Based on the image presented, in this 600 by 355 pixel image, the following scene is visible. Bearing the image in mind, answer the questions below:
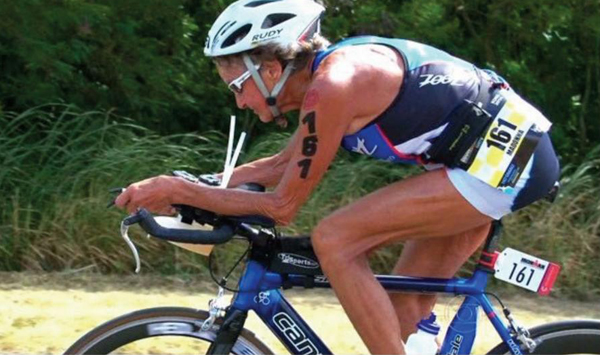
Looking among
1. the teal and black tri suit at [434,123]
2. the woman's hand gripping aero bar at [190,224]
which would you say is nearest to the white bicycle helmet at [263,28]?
the teal and black tri suit at [434,123]

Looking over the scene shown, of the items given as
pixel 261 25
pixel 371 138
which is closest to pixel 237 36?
pixel 261 25

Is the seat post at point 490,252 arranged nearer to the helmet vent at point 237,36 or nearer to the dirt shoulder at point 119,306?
the helmet vent at point 237,36

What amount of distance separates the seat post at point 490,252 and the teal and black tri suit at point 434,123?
13cm

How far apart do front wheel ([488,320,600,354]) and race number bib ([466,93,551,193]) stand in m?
0.53

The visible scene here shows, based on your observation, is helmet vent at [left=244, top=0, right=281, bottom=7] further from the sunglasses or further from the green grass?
the green grass

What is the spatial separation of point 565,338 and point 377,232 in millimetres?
796

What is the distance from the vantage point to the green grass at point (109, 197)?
7719mm

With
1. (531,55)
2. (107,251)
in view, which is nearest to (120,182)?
(107,251)

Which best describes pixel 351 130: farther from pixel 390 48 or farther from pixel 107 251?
pixel 107 251

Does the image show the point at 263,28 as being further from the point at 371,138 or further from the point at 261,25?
the point at 371,138

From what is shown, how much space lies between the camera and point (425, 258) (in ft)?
13.1

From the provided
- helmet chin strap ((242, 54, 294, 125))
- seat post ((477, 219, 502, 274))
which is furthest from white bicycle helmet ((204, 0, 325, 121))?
seat post ((477, 219, 502, 274))

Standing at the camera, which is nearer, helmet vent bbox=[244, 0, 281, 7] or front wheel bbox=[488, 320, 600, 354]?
helmet vent bbox=[244, 0, 281, 7]

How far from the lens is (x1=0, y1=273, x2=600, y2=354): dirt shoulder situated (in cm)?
579
